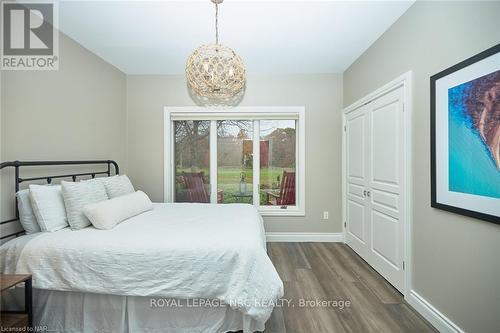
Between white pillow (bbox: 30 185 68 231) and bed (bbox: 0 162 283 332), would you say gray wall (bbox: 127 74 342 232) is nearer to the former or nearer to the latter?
white pillow (bbox: 30 185 68 231)

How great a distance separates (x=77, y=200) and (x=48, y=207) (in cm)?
20

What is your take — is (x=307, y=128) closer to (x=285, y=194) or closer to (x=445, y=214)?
(x=285, y=194)

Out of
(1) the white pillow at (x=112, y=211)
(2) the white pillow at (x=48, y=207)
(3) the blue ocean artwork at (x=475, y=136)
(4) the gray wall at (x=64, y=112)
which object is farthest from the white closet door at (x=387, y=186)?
(4) the gray wall at (x=64, y=112)

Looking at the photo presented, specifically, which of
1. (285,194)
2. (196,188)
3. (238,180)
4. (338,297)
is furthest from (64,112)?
(338,297)

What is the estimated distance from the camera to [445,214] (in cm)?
182

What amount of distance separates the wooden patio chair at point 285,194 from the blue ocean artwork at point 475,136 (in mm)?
2416

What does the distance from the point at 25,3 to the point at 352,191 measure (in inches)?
164

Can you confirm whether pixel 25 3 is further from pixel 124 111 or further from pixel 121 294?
pixel 121 294

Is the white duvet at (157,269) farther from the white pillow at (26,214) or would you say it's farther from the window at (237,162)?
the window at (237,162)

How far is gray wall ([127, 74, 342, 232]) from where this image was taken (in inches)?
152

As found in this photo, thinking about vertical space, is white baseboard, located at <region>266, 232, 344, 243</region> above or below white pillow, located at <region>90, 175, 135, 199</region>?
below

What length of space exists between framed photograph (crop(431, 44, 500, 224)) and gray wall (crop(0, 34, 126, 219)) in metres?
3.48

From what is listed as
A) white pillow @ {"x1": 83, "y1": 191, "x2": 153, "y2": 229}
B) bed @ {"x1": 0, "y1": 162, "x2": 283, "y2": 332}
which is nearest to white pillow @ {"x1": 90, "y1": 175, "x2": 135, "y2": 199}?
white pillow @ {"x1": 83, "y1": 191, "x2": 153, "y2": 229}

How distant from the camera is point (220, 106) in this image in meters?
3.84
